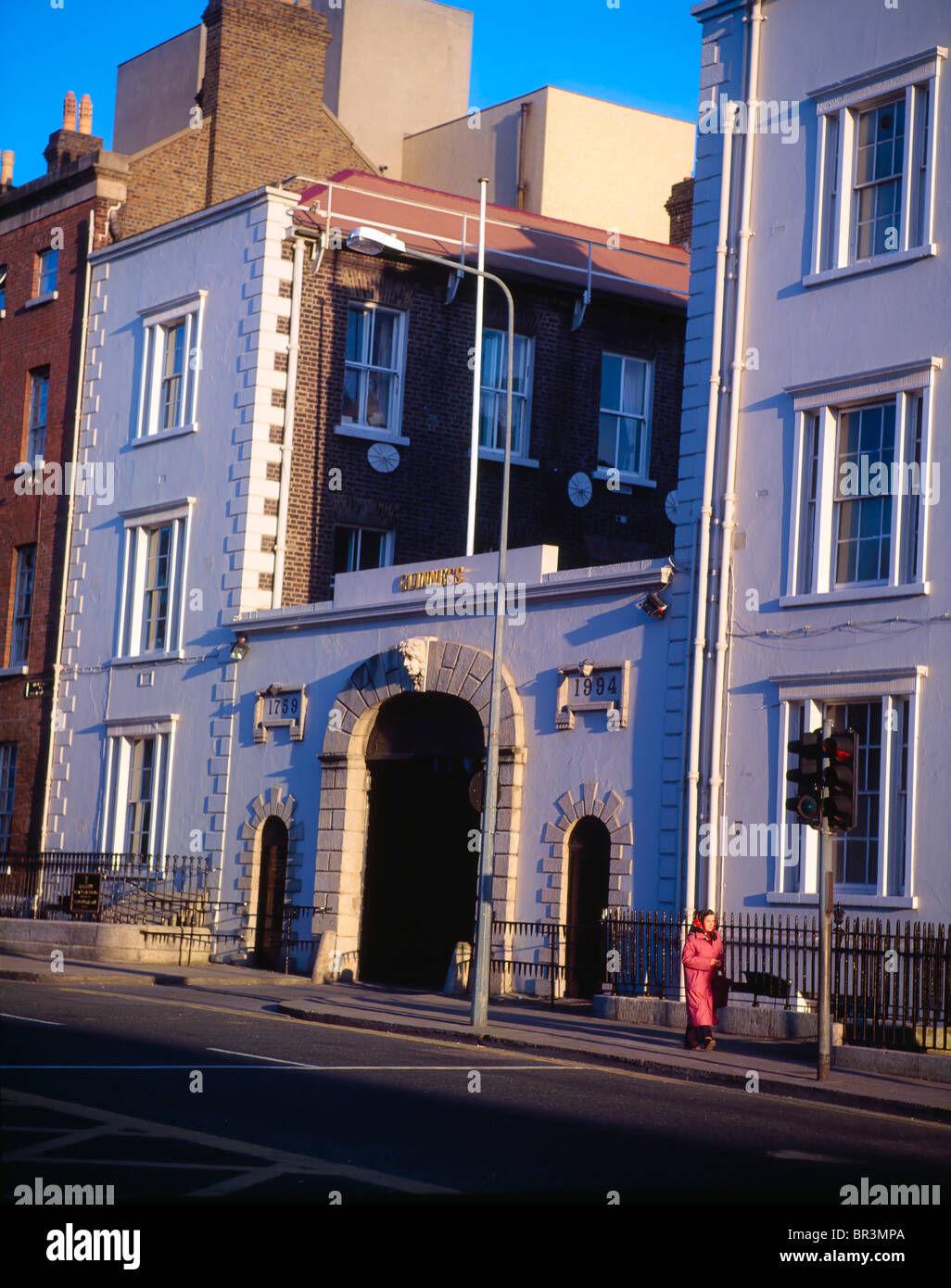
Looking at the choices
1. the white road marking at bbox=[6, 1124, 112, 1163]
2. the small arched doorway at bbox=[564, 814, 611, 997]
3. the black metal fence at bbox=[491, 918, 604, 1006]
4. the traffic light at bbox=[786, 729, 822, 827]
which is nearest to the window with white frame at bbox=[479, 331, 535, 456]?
the small arched doorway at bbox=[564, 814, 611, 997]

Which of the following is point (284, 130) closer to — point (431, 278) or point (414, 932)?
point (431, 278)

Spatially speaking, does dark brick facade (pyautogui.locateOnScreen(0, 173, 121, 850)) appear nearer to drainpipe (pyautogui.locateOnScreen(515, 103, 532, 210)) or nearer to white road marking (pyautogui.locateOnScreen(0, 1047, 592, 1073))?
drainpipe (pyautogui.locateOnScreen(515, 103, 532, 210))

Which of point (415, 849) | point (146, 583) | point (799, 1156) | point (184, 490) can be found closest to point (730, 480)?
point (415, 849)

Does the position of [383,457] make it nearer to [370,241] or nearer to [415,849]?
[370,241]

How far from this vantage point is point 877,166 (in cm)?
2234

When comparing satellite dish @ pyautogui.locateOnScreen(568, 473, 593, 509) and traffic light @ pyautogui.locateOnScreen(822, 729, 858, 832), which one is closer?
traffic light @ pyautogui.locateOnScreen(822, 729, 858, 832)

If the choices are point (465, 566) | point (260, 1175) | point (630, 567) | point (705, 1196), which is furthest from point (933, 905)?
point (260, 1175)

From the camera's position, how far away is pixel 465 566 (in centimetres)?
2666

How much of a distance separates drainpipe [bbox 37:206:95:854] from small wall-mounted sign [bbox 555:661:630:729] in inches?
559

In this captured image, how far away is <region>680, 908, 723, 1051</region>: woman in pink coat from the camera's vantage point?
18953 mm

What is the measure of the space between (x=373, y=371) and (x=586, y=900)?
1186 centimetres

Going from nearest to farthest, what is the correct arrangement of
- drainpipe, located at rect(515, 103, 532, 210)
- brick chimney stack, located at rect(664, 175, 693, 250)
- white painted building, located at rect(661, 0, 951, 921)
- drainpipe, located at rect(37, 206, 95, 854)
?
white painted building, located at rect(661, 0, 951, 921), drainpipe, located at rect(37, 206, 95, 854), brick chimney stack, located at rect(664, 175, 693, 250), drainpipe, located at rect(515, 103, 532, 210)

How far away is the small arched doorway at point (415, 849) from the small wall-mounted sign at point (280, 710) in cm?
174

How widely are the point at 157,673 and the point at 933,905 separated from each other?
17.3 metres
